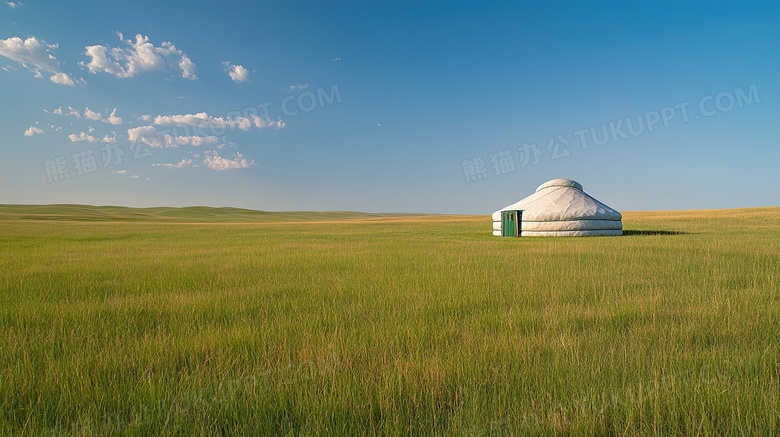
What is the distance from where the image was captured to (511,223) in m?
20.8

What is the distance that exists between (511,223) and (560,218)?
106 inches

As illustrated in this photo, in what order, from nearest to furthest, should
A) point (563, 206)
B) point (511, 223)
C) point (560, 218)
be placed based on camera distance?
point (560, 218) < point (563, 206) < point (511, 223)

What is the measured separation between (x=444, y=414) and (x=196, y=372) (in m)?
1.87

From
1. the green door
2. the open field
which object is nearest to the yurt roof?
the green door

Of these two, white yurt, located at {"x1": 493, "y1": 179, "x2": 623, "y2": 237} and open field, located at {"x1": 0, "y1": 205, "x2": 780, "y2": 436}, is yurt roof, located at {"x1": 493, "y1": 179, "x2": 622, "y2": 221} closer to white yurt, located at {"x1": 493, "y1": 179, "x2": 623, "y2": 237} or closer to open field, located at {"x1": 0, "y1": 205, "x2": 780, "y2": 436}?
white yurt, located at {"x1": 493, "y1": 179, "x2": 623, "y2": 237}

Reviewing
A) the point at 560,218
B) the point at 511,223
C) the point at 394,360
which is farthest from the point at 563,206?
the point at 394,360

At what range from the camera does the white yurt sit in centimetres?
1944

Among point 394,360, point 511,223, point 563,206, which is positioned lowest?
point 394,360

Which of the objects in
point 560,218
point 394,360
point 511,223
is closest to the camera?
point 394,360

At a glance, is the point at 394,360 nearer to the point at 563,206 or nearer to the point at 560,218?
the point at 560,218

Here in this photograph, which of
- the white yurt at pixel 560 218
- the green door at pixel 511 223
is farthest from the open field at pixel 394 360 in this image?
the green door at pixel 511 223

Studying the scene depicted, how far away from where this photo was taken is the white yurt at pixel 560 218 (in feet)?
63.8

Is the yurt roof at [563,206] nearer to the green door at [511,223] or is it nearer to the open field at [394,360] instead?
the green door at [511,223]

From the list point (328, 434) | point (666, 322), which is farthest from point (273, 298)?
point (666, 322)
